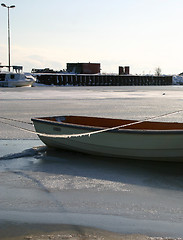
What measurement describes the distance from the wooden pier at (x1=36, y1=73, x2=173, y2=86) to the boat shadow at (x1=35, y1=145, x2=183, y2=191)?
73.6m

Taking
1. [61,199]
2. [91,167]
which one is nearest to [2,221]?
[61,199]

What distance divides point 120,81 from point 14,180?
3636 inches

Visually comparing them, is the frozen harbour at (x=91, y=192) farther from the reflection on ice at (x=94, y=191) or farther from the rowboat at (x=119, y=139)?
the rowboat at (x=119, y=139)

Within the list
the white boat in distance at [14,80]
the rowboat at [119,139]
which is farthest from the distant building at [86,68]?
the rowboat at [119,139]

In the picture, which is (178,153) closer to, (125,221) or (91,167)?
(91,167)

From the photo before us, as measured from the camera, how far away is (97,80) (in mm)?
93125

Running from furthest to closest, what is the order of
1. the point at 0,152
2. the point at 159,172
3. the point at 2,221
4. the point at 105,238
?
the point at 0,152
the point at 159,172
the point at 2,221
the point at 105,238

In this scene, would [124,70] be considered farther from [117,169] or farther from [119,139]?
[117,169]

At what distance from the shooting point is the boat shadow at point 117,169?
21.5 feet

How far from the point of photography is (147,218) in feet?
15.8

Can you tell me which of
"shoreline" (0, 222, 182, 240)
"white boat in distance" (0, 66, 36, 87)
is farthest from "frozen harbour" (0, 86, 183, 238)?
"white boat in distance" (0, 66, 36, 87)

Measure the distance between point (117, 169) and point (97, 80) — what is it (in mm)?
86320

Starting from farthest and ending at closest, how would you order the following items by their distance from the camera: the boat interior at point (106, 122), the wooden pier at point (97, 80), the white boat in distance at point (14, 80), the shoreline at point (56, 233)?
the wooden pier at point (97, 80), the white boat in distance at point (14, 80), the boat interior at point (106, 122), the shoreline at point (56, 233)

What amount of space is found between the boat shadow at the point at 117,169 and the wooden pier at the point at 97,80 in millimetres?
73642
